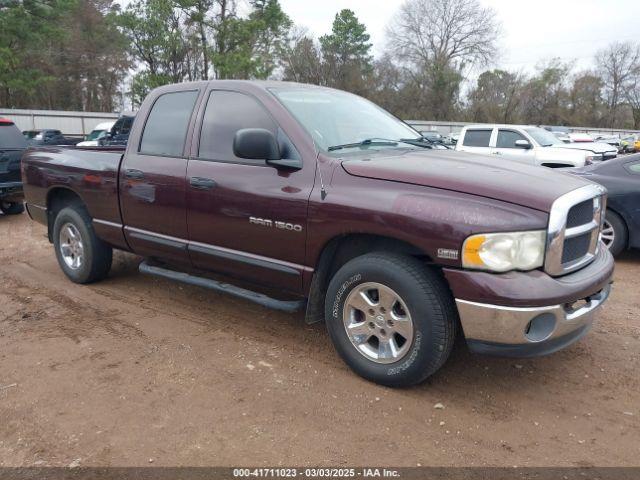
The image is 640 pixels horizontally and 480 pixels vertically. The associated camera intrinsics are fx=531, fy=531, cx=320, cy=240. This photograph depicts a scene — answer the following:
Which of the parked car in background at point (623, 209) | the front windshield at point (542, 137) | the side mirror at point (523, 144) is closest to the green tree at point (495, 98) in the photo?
the front windshield at point (542, 137)

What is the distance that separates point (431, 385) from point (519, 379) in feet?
2.00

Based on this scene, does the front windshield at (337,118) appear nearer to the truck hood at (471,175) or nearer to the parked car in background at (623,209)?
the truck hood at (471,175)

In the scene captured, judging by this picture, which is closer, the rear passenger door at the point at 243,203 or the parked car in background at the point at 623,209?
the rear passenger door at the point at 243,203

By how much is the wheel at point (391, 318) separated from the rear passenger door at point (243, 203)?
43 centimetres

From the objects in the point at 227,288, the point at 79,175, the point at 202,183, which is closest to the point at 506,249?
the point at 227,288

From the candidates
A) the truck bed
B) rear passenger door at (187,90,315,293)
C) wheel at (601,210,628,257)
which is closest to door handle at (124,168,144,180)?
the truck bed

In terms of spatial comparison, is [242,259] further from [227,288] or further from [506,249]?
[506,249]

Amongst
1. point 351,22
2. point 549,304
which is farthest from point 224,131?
point 351,22

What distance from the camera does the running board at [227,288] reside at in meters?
3.74

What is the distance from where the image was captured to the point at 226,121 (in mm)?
4074

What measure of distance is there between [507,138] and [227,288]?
389 inches

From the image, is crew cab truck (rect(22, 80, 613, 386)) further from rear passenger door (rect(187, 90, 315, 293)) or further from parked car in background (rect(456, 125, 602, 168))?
parked car in background (rect(456, 125, 602, 168))

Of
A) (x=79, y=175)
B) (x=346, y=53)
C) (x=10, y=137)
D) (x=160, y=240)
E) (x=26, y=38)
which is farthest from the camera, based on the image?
(x=346, y=53)

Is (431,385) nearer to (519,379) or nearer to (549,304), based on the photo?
(519,379)
